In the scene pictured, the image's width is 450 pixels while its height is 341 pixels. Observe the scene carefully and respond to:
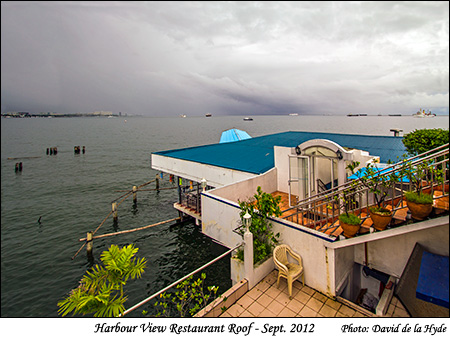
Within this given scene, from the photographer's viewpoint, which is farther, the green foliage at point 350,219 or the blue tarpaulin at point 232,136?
the blue tarpaulin at point 232,136

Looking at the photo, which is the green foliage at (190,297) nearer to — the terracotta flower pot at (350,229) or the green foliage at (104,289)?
the green foliage at (104,289)

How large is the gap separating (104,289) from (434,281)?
19.5ft

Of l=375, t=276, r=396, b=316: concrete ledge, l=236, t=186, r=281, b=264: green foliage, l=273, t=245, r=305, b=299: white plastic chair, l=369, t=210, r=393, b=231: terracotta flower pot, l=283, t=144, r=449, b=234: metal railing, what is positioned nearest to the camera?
l=283, t=144, r=449, b=234: metal railing

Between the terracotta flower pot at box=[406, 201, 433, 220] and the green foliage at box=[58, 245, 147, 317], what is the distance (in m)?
5.55

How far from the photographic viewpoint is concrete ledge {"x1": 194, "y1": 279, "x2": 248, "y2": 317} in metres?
6.68

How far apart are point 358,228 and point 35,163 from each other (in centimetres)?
6150

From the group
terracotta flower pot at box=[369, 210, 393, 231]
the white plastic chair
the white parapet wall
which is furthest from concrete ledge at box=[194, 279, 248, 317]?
terracotta flower pot at box=[369, 210, 393, 231]

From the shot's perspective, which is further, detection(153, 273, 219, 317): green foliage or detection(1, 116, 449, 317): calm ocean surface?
detection(1, 116, 449, 317): calm ocean surface

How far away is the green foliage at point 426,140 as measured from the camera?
9.11 metres

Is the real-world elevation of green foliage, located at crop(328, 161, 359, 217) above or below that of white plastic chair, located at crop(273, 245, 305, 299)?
above

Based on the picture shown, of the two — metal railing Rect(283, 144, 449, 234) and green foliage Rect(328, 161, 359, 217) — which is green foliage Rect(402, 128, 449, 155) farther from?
green foliage Rect(328, 161, 359, 217)

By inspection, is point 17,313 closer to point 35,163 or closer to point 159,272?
point 159,272

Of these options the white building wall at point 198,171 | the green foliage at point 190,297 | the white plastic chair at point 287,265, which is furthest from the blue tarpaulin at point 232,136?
the white plastic chair at point 287,265

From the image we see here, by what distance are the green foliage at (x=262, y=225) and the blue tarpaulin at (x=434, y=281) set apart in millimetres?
4370
